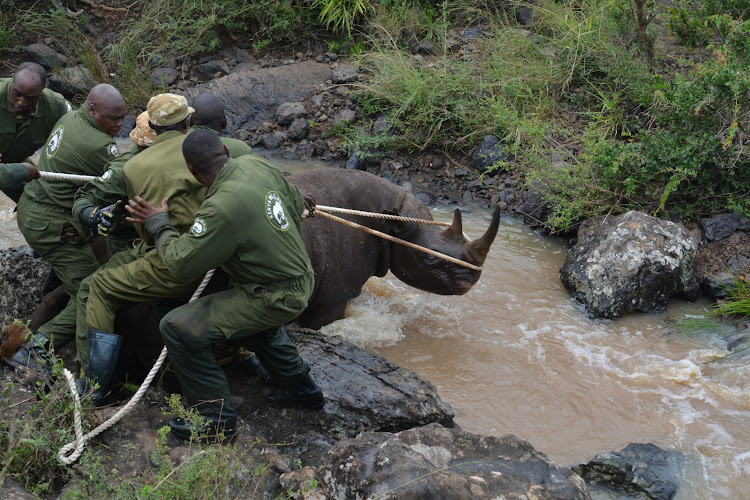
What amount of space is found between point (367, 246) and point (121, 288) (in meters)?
2.30

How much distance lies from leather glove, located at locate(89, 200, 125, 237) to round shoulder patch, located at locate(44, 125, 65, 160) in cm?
84

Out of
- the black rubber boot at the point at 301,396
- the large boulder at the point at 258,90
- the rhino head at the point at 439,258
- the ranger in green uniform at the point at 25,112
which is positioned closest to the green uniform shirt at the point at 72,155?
the ranger in green uniform at the point at 25,112

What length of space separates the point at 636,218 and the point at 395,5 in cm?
624

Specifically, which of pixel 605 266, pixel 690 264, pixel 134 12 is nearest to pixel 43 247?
pixel 605 266

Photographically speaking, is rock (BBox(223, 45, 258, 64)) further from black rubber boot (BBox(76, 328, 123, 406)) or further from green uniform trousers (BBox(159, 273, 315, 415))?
green uniform trousers (BBox(159, 273, 315, 415))

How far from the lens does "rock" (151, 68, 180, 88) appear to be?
12617 mm

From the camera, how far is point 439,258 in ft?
21.1

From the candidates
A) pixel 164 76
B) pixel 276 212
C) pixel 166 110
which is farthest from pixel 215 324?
pixel 164 76

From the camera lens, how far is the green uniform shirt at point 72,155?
5191 mm

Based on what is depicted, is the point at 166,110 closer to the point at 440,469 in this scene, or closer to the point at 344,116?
the point at 440,469

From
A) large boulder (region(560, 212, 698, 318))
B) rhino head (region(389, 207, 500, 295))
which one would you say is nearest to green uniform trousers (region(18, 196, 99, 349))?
rhino head (region(389, 207, 500, 295))

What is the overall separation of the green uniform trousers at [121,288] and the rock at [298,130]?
685 cm

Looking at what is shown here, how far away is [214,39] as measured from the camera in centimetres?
1309

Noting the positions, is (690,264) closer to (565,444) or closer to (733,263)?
(733,263)
